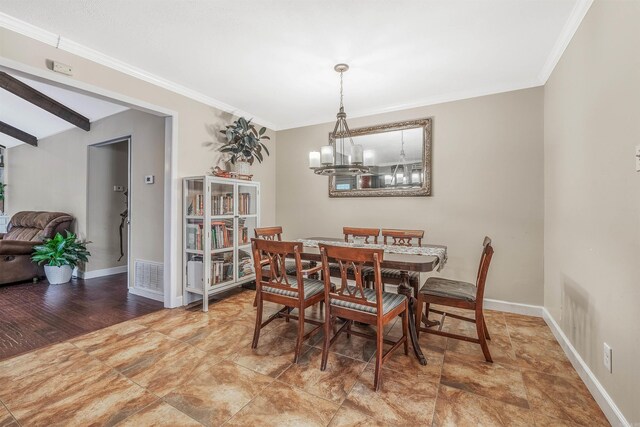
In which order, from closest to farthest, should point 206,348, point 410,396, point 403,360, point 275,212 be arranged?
point 410,396 < point 403,360 < point 206,348 < point 275,212

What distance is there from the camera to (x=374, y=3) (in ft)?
6.34

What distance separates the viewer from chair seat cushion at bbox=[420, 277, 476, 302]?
214cm

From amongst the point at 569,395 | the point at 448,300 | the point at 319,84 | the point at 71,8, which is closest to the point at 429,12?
the point at 319,84

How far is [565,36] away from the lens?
7.31 ft

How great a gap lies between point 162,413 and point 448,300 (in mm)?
1995

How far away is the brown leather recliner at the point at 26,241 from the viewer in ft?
13.2

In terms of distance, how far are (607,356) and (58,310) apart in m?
4.76

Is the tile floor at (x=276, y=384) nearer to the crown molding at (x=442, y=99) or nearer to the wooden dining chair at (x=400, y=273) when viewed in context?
the wooden dining chair at (x=400, y=273)

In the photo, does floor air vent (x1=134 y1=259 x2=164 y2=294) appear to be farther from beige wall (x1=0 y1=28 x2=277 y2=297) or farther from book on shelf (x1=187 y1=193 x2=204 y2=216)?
book on shelf (x1=187 y1=193 x2=204 y2=216)

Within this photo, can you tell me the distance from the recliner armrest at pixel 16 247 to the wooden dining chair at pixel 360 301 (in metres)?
4.86

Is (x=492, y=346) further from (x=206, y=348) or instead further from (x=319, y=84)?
(x=319, y=84)

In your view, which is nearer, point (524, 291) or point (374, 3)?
point (374, 3)

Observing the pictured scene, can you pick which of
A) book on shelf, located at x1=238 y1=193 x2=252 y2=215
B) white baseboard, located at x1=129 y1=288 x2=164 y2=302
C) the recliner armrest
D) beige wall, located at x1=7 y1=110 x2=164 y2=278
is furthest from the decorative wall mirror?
the recliner armrest

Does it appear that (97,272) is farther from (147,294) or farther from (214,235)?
(214,235)
